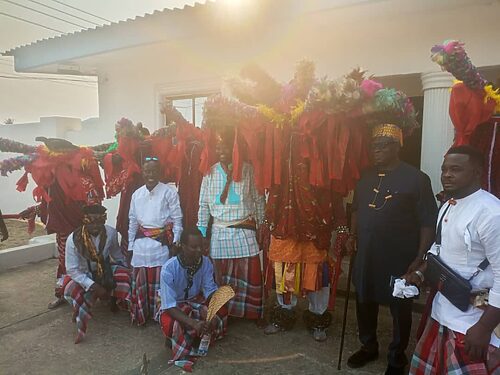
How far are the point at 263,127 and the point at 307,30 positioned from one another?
197cm

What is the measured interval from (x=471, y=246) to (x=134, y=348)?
285 centimetres

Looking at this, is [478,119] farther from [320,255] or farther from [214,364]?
[214,364]

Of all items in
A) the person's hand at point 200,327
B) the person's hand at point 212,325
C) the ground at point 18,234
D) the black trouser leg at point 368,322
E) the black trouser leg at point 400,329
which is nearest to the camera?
the black trouser leg at point 400,329

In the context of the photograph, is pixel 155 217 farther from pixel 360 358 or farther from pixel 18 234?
pixel 18 234

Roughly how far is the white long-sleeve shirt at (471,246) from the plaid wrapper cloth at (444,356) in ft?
0.23

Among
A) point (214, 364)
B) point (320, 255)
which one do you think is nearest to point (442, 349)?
point (320, 255)

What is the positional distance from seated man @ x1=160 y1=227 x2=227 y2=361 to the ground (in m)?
5.77

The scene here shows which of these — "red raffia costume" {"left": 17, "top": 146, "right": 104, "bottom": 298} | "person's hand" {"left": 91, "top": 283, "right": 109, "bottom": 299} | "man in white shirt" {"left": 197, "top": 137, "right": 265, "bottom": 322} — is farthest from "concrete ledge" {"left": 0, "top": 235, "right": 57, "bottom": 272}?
"man in white shirt" {"left": 197, "top": 137, "right": 265, "bottom": 322}

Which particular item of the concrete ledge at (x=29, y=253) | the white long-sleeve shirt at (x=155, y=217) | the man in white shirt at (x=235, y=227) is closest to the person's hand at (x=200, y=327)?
the man in white shirt at (x=235, y=227)

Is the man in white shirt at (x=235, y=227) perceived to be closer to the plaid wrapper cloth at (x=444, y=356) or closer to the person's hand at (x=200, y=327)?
the person's hand at (x=200, y=327)

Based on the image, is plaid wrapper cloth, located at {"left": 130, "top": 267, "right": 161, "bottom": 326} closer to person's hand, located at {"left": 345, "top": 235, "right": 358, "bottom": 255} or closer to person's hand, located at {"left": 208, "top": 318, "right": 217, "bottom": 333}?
person's hand, located at {"left": 208, "top": 318, "right": 217, "bottom": 333}

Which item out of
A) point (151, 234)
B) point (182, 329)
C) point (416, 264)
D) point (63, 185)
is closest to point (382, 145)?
point (416, 264)

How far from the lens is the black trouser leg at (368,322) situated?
3199 millimetres

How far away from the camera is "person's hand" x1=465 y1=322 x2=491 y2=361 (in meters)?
2.15
